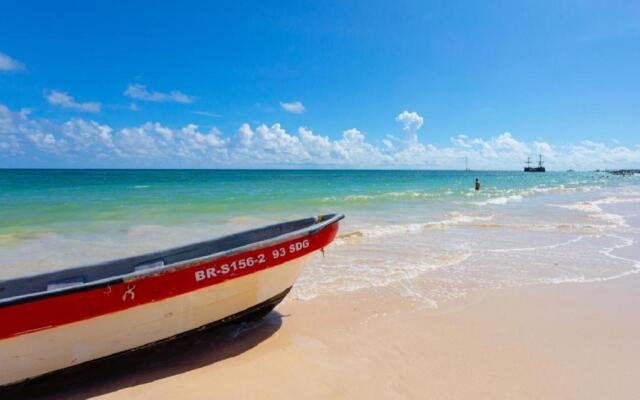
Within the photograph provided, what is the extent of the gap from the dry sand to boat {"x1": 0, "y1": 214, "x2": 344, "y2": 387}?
0.32 metres

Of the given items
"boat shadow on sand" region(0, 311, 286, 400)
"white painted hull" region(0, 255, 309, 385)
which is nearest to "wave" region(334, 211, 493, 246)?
"boat shadow on sand" region(0, 311, 286, 400)

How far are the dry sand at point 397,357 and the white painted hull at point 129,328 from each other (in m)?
0.27

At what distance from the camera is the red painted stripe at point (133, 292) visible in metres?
3.36

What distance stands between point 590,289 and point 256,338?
5.22 meters

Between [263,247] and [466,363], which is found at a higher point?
[263,247]

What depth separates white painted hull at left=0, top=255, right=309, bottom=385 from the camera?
3.50m

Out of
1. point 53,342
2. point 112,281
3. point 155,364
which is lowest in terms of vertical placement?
point 155,364

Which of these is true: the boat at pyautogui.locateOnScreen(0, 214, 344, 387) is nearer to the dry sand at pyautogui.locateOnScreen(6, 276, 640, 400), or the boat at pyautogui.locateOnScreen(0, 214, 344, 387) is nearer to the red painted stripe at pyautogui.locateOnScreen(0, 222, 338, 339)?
the red painted stripe at pyautogui.locateOnScreen(0, 222, 338, 339)

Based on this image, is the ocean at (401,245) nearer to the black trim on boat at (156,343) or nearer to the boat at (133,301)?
the black trim on boat at (156,343)

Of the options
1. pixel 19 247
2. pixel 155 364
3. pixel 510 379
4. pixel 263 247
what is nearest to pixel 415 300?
pixel 510 379

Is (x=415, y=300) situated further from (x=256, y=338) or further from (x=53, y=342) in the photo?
(x=53, y=342)

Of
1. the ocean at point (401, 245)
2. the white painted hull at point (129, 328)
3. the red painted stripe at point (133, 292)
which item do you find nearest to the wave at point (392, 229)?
the ocean at point (401, 245)

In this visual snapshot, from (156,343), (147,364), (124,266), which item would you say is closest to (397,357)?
(156,343)

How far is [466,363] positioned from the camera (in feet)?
13.0
